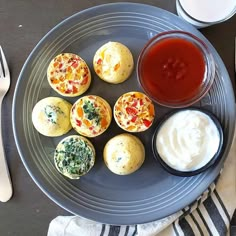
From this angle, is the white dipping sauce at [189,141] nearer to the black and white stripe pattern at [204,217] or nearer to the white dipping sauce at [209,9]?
the black and white stripe pattern at [204,217]

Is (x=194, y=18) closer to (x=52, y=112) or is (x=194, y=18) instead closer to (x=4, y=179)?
(x=52, y=112)

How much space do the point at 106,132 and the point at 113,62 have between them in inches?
7.0

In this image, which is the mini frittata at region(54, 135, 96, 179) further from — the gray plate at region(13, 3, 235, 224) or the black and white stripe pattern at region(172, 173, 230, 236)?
the black and white stripe pattern at region(172, 173, 230, 236)

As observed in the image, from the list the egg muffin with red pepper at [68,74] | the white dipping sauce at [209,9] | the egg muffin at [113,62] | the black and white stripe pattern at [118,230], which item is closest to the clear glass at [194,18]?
the white dipping sauce at [209,9]

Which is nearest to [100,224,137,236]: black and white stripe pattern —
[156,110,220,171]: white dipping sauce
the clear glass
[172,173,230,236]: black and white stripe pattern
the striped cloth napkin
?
the striped cloth napkin

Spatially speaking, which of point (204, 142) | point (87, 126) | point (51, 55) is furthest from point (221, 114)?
point (51, 55)

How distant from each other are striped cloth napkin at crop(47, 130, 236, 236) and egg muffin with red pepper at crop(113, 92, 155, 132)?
0.75 ft

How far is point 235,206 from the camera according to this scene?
47.3 inches

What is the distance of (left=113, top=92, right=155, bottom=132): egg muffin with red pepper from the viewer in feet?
3.78

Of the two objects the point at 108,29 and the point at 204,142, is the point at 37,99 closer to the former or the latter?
the point at 108,29

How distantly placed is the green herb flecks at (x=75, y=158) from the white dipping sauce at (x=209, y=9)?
1.36 ft

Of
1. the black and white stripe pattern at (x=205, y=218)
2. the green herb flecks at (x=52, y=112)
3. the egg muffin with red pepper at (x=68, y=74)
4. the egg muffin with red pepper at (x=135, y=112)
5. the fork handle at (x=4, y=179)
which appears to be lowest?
the black and white stripe pattern at (x=205, y=218)

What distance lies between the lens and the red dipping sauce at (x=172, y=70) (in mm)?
1163

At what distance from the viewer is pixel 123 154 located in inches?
45.1
